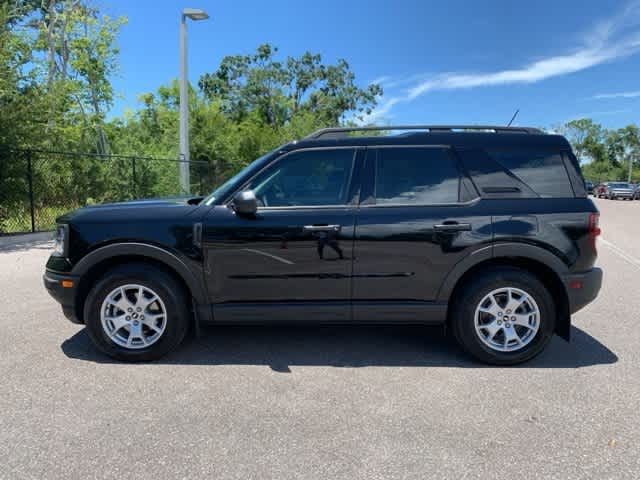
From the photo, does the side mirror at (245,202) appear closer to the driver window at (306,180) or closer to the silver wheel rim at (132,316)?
the driver window at (306,180)

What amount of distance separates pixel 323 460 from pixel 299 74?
47396 millimetres

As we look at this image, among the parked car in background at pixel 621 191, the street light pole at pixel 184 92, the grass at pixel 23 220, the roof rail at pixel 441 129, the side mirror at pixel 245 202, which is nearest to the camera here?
the side mirror at pixel 245 202

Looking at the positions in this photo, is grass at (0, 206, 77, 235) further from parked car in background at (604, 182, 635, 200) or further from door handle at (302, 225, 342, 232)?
parked car in background at (604, 182, 635, 200)

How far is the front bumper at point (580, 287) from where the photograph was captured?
3.55 m

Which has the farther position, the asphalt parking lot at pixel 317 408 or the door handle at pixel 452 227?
the door handle at pixel 452 227

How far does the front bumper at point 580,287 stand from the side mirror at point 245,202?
8.34ft

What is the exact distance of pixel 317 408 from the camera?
297 cm

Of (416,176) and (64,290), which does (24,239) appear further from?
(416,176)

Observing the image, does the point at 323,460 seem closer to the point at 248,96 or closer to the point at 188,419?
the point at 188,419

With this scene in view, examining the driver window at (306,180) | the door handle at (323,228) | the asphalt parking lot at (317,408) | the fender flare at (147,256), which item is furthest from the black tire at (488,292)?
the fender flare at (147,256)

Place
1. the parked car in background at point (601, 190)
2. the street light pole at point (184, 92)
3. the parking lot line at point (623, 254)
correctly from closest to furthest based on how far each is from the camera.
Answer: the parking lot line at point (623, 254) < the street light pole at point (184, 92) < the parked car in background at point (601, 190)

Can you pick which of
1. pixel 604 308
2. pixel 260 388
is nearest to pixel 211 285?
pixel 260 388

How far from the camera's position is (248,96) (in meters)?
42.4

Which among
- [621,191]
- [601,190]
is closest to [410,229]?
[621,191]
